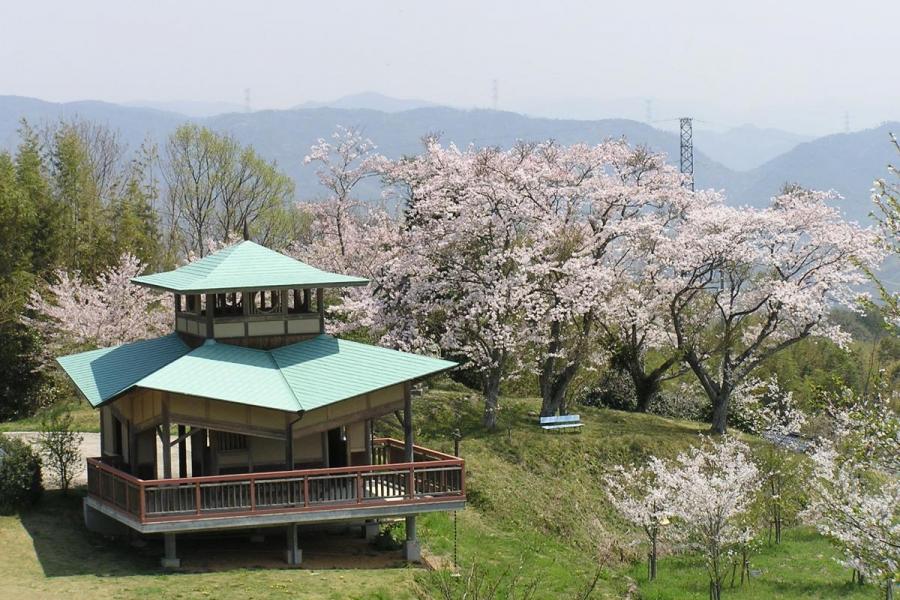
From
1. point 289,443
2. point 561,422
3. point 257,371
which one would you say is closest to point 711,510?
point 289,443

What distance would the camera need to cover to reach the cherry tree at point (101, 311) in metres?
39.8

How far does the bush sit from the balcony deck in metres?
1.46

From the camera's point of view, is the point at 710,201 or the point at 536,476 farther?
the point at 710,201

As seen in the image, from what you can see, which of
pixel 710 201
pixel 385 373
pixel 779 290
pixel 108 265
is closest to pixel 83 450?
pixel 385 373

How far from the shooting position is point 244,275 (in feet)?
74.7

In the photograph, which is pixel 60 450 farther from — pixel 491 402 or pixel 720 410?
pixel 720 410

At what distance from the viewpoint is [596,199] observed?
3894 cm

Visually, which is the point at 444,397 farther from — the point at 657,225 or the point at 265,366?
the point at 265,366

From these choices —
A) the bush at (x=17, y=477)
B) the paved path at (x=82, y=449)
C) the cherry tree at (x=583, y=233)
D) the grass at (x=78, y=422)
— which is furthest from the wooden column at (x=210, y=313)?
the cherry tree at (x=583, y=233)

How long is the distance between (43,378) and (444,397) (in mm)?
18589

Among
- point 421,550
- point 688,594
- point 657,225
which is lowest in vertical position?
point 688,594

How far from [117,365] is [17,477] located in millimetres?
3220

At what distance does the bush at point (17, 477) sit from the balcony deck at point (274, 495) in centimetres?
146

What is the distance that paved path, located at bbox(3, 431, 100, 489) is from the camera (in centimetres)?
2517
